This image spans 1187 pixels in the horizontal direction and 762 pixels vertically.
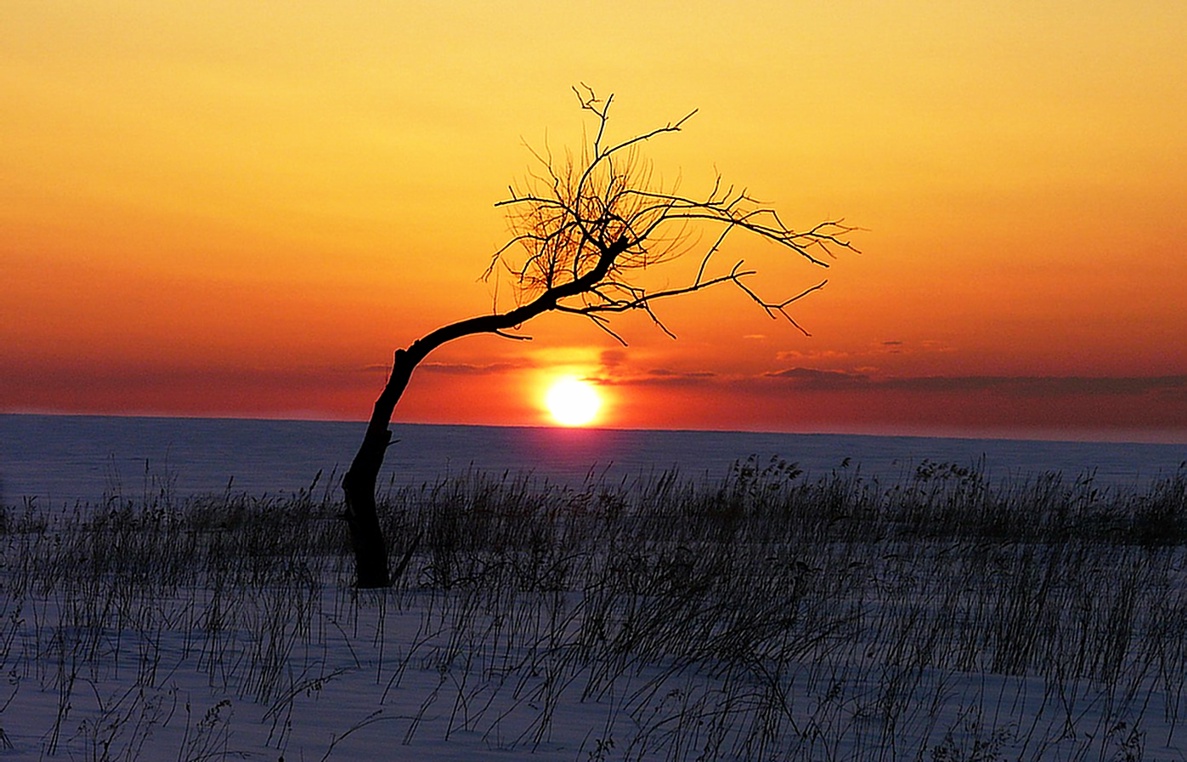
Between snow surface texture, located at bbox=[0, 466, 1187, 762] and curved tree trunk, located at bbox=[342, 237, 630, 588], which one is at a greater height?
curved tree trunk, located at bbox=[342, 237, 630, 588]

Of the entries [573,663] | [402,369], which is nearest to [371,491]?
[402,369]

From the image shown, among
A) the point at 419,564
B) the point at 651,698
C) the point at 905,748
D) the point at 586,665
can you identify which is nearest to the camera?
the point at 905,748

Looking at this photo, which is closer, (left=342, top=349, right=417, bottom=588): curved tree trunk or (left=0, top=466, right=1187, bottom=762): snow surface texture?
(left=0, top=466, right=1187, bottom=762): snow surface texture

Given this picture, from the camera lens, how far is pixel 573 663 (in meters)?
7.06

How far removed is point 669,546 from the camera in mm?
13766

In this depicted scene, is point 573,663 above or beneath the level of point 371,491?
beneath

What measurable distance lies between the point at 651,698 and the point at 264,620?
3429mm

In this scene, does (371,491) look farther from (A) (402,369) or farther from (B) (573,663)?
(B) (573,663)

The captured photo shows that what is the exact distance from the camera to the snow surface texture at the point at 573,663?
5.46m

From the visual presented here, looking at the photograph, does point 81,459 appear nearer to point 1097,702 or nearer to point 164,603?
point 164,603

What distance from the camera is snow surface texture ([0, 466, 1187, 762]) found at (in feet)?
17.9

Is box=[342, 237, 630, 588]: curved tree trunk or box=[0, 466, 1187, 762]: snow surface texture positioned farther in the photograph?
box=[342, 237, 630, 588]: curved tree trunk

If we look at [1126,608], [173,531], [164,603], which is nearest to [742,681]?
[1126,608]

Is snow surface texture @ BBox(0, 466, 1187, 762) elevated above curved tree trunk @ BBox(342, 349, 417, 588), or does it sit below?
below
